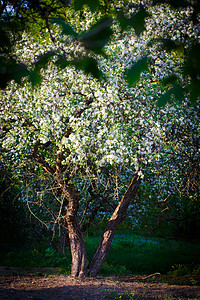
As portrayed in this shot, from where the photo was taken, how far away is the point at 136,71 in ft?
5.96

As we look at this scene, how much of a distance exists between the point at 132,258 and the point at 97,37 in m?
10.9

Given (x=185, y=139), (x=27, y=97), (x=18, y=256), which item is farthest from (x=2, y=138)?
(x=18, y=256)

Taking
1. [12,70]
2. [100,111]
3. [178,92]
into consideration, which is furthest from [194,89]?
[100,111]

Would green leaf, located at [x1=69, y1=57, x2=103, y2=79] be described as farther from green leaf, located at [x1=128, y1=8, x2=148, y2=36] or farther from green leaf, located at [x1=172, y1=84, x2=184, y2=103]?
green leaf, located at [x1=172, y1=84, x2=184, y2=103]

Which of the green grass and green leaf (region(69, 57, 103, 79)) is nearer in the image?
green leaf (region(69, 57, 103, 79))

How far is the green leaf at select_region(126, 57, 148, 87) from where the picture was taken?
1779 mm

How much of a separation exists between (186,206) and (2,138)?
6942 millimetres

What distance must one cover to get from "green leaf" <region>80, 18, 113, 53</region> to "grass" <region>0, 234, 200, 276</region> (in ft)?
21.9

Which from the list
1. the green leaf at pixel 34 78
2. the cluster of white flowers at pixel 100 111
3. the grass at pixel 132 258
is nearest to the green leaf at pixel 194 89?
the green leaf at pixel 34 78

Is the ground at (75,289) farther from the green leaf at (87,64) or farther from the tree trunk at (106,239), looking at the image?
the green leaf at (87,64)

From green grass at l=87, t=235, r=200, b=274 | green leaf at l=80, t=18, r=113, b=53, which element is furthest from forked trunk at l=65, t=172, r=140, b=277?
green leaf at l=80, t=18, r=113, b=53

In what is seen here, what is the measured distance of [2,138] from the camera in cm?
700

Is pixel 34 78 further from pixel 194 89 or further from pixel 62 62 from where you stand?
pixel 194 89

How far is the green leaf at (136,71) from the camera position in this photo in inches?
70.1
